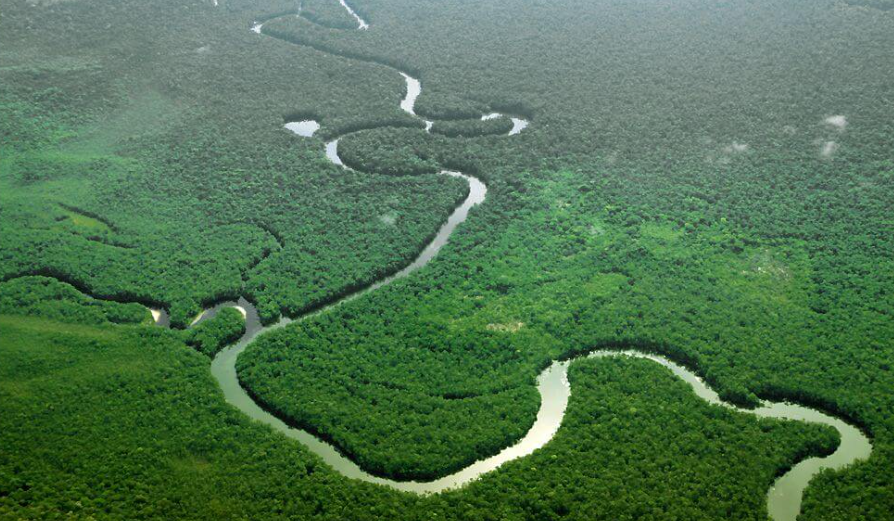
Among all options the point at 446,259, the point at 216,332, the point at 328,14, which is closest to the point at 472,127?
the point at 446,259

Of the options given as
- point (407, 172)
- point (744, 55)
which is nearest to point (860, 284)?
point (407, 172)

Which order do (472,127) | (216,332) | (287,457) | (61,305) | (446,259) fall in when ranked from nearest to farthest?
(287,457) → (216,332) → (61,305) → (446,259) → (472,127)

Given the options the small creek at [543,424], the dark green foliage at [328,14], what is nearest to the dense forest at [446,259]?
the small creek at [543,424]

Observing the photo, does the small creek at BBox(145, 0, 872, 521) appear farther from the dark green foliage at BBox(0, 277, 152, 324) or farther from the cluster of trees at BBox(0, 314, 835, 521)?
the dark green foliage at BBox(0, 277, 152, 324)

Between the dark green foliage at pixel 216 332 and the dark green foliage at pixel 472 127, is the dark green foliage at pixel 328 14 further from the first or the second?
the dark green foliage at pixel 216 332

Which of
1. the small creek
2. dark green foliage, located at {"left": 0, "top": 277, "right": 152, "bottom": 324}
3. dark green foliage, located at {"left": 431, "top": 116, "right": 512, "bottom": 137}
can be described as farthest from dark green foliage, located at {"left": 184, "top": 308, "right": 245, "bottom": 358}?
dark green foliage, located at {"left": 431, "top": 116, "right": 512, "bottom": 137}

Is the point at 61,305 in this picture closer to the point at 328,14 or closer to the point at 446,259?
the point at 446,259

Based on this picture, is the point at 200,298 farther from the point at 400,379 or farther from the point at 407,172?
the point at 407,172
